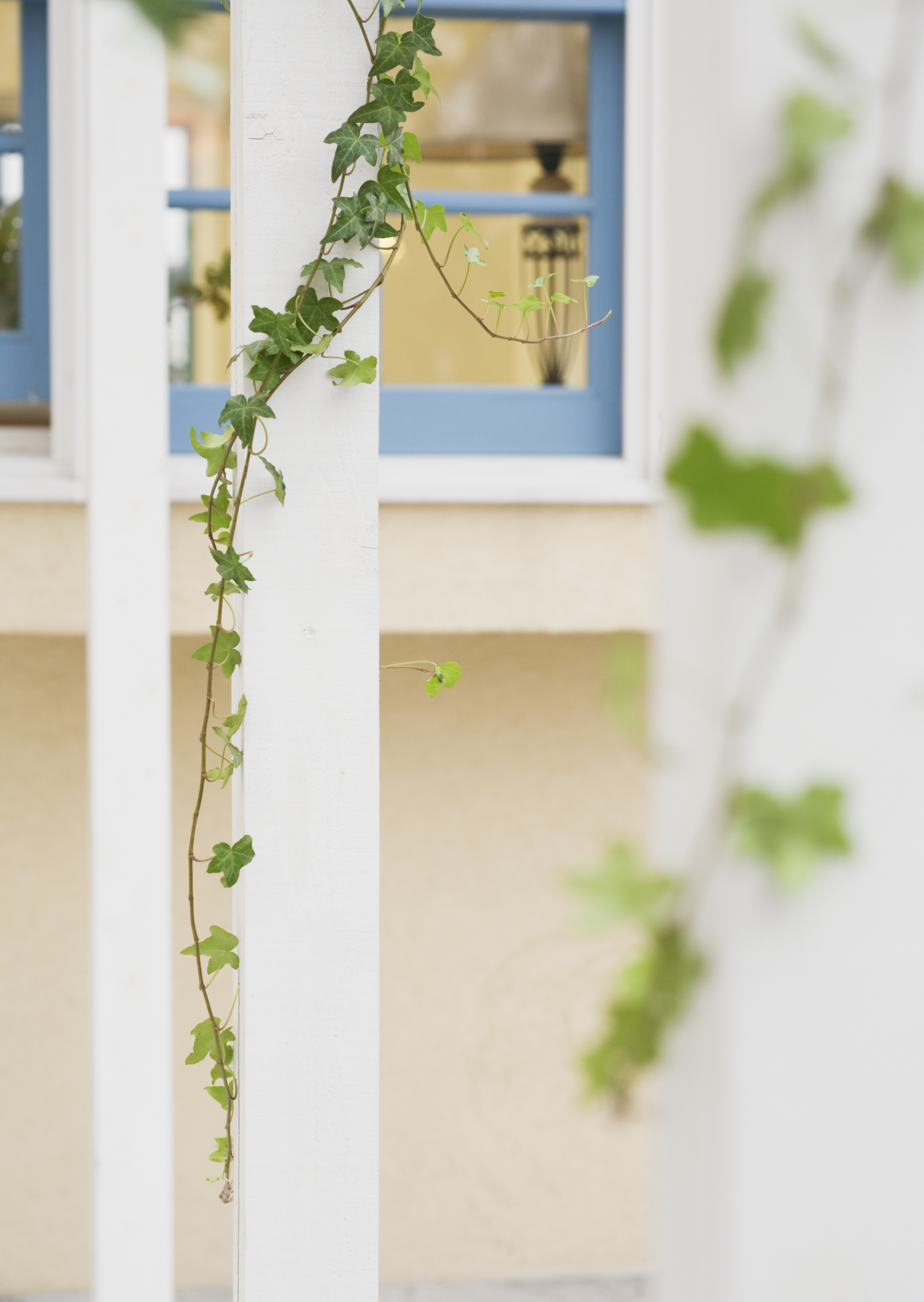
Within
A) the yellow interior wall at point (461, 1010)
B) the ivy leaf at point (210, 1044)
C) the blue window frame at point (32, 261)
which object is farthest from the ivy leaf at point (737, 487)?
the yellow interior wall at point (461, 1010)

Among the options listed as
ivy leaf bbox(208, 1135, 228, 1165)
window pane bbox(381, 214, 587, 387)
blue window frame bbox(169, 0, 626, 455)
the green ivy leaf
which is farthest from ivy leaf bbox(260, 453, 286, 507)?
window pane bbox(381, 214, 587, 387)

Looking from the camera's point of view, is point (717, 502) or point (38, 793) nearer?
point (717, 502)

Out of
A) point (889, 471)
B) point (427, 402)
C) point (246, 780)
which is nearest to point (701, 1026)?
point (889, 471)

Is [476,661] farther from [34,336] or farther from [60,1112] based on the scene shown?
[60,1112]

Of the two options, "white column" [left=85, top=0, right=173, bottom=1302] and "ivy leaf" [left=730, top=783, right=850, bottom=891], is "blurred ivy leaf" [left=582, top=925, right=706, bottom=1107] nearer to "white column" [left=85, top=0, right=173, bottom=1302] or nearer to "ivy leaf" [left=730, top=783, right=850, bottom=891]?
"ivy leaf" [left=730, top=783, right=850, bottom=891]

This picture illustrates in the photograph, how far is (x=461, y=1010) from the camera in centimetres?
265

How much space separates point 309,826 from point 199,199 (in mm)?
1629

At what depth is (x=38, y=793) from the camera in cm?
255

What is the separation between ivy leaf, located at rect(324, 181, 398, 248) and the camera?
3.24 ft

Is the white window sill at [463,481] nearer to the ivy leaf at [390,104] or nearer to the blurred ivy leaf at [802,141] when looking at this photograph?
the ivy leaf at [390,104]

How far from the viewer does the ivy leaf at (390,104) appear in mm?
979

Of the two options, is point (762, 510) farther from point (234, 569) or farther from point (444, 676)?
point (444, 676)

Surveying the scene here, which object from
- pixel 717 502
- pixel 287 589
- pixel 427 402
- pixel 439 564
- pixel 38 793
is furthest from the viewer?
pixel 38 793

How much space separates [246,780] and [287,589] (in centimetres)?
17
